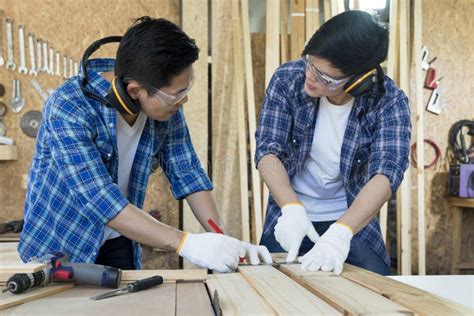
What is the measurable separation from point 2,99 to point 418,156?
343 cm

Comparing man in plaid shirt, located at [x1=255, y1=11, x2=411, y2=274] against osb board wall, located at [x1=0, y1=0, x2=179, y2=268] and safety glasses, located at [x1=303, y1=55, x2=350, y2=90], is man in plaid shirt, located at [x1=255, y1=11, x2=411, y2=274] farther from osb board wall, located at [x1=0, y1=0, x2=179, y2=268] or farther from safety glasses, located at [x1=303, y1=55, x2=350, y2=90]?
osb board wall, located at [x1=0, y1=0, x2=179, y2=268]

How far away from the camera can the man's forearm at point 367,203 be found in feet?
6.48

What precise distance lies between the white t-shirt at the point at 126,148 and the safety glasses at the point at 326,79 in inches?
26.4

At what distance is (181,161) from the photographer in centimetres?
219

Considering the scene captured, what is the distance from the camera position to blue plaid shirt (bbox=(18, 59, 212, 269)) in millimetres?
1710

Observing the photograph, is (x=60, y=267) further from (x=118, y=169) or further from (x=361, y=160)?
(x=361, y=160)

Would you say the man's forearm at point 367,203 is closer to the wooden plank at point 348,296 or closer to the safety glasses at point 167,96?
the wooden plank at point 348,296

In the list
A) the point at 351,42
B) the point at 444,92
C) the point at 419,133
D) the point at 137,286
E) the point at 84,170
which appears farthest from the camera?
the point at 444,92

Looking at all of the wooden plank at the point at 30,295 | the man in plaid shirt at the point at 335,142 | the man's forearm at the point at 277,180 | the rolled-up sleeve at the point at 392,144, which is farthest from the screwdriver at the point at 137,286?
the rolled-up sleeve at the point at 392,144

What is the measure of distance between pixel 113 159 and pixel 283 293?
0.88 metres

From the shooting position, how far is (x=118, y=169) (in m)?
2.03

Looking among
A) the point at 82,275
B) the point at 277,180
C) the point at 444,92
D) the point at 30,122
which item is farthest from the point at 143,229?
the point at 444,92

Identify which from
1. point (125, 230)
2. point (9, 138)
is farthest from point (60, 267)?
point (9, 138)

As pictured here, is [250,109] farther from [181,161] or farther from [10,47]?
[181,161]
